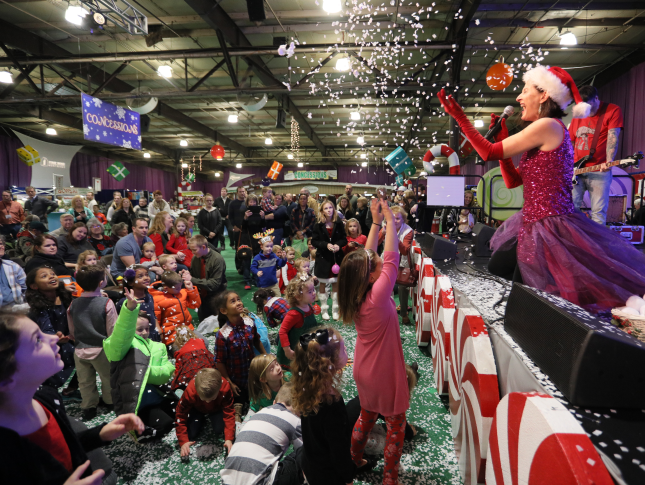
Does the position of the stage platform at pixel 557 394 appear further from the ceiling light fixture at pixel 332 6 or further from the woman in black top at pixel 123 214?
the woman in black top at pixel 123 214

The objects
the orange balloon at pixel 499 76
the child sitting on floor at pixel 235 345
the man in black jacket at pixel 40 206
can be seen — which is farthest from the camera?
the man in black jacket at pixel 40 206

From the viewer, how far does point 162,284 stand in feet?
12.0

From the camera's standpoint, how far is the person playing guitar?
3.02 m

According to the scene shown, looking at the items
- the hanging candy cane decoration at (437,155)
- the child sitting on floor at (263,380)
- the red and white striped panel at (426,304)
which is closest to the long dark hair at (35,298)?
the child sitting on floor at (263,380)

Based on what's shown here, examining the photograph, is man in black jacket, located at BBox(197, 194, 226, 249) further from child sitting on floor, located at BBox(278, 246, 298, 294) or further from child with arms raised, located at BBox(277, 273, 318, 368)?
child with arms raised, located at BBox(277, 273, 318, 368)

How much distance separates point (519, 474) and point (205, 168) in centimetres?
2837

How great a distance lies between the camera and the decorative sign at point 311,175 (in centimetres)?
2403

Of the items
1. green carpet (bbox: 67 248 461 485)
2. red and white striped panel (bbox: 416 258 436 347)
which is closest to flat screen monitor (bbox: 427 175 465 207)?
Answer: red and white striped panel (bbox: 416 258 436 347)

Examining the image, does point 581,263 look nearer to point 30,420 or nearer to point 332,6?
point 30,420

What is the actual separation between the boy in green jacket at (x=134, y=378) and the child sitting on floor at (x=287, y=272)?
7.42ft

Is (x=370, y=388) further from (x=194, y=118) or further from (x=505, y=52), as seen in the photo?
(x=194, y=118)

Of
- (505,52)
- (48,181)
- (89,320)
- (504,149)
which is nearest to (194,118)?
(48,181)

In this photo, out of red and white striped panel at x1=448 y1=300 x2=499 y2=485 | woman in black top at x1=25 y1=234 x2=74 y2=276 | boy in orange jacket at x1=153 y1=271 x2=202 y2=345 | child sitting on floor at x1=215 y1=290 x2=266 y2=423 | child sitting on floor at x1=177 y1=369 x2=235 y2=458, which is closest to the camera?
red and white striped panel at x1=448 y1=300 x2=499 y2=485

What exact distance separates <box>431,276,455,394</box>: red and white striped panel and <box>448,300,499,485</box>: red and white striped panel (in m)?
0.28
